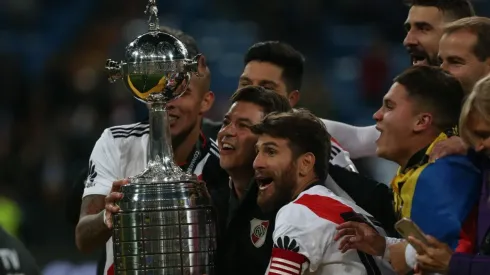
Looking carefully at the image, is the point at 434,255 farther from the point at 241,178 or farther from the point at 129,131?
the point at 129,131

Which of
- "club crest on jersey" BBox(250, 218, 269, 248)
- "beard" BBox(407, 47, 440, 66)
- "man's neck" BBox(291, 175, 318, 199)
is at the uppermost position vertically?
"beard" BBox(407, 47, 440, 66)

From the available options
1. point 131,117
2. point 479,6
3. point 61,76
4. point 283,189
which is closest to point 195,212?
point 283,189

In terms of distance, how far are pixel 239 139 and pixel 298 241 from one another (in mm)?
628

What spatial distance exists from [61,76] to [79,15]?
2.98 feet

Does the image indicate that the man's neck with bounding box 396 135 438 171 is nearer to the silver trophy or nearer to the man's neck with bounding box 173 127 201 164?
the silver trophy

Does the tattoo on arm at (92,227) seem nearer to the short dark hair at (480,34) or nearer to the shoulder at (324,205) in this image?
the shoulder at (324,205)

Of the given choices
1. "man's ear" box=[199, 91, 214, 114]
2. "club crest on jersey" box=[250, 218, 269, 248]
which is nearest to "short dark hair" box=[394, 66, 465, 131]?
"club crest on jersey" box=[250, 218, 269, 248]

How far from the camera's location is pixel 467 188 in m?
2.81

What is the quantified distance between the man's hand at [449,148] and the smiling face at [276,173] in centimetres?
42

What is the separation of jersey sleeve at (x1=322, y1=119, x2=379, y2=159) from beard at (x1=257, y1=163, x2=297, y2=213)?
45.4 inches

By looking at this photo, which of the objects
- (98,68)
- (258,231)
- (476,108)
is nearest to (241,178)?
(258,231)

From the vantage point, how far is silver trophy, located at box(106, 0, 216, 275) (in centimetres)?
303

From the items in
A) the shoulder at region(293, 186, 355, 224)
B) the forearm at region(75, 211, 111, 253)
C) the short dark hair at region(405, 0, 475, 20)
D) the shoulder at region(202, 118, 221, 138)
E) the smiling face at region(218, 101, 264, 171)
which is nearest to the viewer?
the shoulder at region(293, 186, 355, 224)

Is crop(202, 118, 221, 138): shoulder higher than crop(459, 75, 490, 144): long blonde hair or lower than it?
lower
